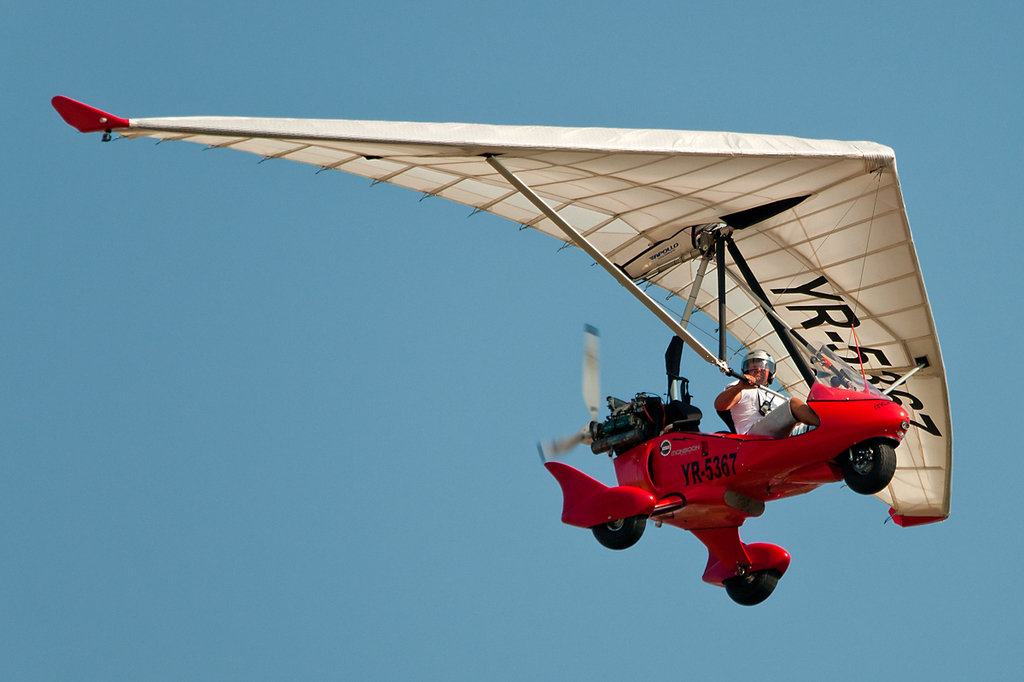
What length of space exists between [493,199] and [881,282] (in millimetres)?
8060

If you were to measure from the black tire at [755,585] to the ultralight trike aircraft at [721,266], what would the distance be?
0.04m

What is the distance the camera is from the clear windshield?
72.4 ft

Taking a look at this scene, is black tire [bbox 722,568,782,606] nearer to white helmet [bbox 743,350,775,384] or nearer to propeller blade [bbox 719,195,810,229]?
white helmet [bbox 743,350,775,384]

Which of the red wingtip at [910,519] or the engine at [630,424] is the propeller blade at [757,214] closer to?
the engine at [630,424]

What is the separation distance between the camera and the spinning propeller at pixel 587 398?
24.9 m

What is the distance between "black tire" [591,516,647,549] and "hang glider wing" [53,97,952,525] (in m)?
5.15

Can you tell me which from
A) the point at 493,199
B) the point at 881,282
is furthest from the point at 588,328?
the point at 881,282

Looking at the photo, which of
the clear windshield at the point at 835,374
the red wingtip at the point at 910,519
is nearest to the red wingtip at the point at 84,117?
the clear windshield at the point at 835,374

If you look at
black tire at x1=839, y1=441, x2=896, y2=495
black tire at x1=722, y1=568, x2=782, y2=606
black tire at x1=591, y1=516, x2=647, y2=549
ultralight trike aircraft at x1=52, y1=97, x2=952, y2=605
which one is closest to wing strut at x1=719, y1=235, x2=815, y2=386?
ultralight trike aircraft at x1=52, y1=97, x2=952, y2=605

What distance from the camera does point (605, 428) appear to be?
24.5 meters

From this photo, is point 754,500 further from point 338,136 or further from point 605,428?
point 338,136

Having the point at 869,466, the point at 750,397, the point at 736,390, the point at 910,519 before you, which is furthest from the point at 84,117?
the point at 910,519

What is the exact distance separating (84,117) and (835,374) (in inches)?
501

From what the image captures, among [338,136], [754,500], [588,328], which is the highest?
[338,136]
